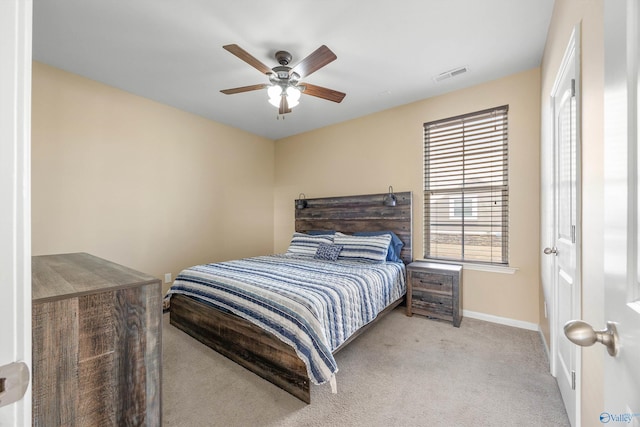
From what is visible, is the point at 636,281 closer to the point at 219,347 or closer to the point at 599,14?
the point at 599,14

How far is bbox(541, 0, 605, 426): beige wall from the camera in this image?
41.1 inches

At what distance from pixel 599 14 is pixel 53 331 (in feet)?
7.26

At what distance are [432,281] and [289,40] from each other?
279 centimetres

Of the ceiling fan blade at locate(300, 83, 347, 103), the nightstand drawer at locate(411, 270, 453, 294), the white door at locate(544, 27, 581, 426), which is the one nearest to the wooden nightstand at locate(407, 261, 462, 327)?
the nightstand drawer at locate(411, 270, 453, 294)

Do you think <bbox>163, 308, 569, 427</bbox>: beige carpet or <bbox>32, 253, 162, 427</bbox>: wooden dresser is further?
<bbox>163, 308, 569, 427</bbox>: beige carpet

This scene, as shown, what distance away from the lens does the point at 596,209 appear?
1.10m

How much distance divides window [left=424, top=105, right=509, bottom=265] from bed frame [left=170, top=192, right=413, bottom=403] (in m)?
0.36

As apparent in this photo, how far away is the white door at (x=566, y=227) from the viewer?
139cm

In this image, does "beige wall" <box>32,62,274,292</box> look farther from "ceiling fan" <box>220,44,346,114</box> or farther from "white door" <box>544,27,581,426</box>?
"white door" <box>544,27,581,426</box>

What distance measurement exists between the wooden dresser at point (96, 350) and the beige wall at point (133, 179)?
229 centimetres

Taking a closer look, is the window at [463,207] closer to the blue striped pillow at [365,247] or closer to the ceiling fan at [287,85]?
the blue striped pillow at [365,247]

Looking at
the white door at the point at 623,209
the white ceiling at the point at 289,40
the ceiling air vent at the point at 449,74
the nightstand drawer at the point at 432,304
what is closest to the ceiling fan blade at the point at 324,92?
the white ceiling at the point at 289,40

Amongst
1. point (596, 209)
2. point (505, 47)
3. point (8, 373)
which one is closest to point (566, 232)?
point (596, 209)

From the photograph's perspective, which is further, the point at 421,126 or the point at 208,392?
the point at 421,126
